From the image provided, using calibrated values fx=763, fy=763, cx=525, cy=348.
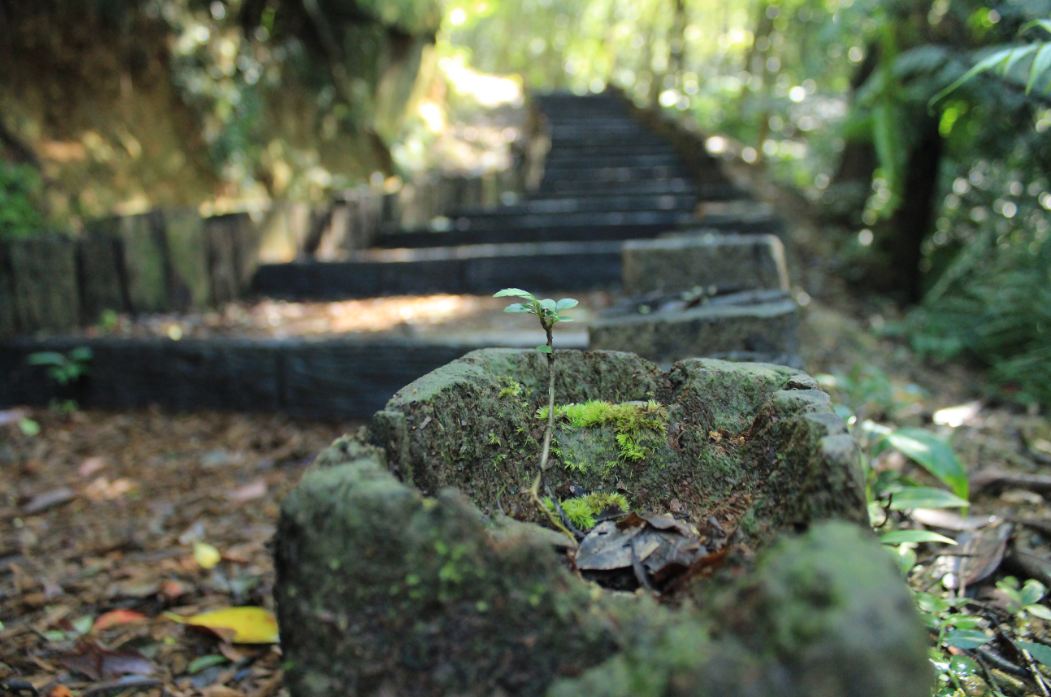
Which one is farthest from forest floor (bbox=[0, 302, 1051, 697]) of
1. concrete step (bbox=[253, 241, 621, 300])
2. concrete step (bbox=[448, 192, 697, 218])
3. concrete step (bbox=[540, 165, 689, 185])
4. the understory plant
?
concrete step (bbox=[540, 165, 689, 185])

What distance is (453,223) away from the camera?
262 inches

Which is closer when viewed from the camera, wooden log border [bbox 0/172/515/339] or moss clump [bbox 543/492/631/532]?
moss clump [bbox 543/492/631/532]

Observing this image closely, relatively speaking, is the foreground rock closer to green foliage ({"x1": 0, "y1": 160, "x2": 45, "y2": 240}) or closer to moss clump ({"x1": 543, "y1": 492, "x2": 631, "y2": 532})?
moss clump ({"x1": 543, "y1": 492, "x2": 631, "y2": 532})

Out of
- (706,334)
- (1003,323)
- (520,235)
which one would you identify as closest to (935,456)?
(706,334)

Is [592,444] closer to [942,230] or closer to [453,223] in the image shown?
[453,223]

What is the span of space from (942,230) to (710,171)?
7.22ft

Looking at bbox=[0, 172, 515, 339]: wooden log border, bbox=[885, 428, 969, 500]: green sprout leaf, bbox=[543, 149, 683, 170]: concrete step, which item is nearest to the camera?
bbox=[885, 428, 969, 500]: green sprout leaf

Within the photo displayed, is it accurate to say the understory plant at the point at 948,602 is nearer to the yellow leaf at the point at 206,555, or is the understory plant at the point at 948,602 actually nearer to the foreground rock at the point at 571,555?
the foreground rock at the point at 571,555

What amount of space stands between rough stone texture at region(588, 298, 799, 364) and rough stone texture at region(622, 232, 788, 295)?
52 cm

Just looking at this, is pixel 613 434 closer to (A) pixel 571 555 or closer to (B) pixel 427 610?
(A) pixel 571 555

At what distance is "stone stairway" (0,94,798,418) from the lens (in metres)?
2.37

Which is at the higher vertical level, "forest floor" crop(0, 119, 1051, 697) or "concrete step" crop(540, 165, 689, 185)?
"concrete step" crop(540, 165, 689, 185)

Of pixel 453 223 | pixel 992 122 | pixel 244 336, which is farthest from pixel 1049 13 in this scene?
pixel 453 223

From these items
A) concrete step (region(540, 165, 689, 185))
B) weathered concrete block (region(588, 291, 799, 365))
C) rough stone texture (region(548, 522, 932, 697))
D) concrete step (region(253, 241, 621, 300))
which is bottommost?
rough stone texture (region(548, 522, 932, 697))
